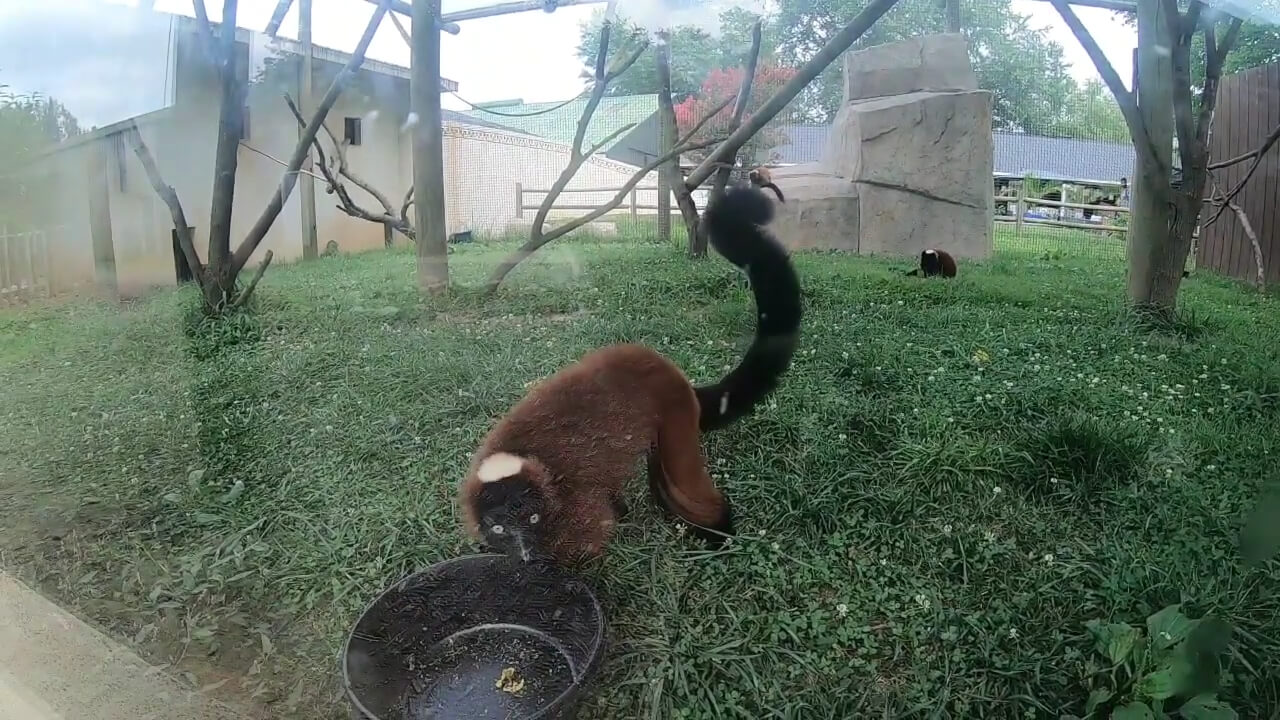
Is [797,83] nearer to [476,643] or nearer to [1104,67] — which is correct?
[1104,67]

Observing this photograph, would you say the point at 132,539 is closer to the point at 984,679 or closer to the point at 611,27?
the point at 611,27

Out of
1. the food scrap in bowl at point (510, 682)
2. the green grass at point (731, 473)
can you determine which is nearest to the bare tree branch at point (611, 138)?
the green grass at point (731, 473)

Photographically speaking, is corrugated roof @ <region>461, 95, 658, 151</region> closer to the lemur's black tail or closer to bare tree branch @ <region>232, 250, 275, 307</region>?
the lemur's black tail

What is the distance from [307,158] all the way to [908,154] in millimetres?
1499

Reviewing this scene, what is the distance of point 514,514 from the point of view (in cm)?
124

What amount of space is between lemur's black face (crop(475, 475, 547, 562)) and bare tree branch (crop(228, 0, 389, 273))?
46.3 inches

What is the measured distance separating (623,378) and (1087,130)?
1.18 metres

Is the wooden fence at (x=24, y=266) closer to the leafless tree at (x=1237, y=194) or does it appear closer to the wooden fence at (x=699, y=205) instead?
the wooden fence at (x=699, y=205)

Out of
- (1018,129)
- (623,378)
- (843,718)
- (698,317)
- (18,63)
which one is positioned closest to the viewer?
(843,718)

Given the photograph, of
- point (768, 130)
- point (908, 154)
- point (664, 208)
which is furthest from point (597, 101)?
point (908, 154)

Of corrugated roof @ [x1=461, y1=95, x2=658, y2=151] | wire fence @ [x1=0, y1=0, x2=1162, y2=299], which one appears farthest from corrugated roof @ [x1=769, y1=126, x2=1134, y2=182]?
corrugated roof @ [x1=461, y1=95, x2=658, y2=151]

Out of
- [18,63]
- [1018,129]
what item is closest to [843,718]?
[1018,129]

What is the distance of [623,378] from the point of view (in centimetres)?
144

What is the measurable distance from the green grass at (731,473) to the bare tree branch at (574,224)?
36 mm
